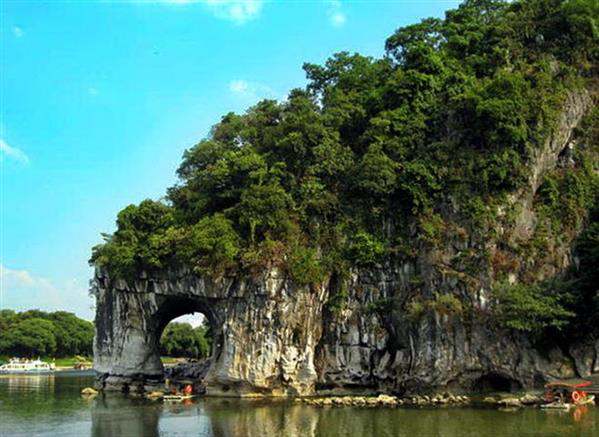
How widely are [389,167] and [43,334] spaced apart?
178 ft

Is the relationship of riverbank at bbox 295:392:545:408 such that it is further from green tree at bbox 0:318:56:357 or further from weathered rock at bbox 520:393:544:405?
green tree at bbox 0:318:56:357

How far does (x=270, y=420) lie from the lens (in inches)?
1025

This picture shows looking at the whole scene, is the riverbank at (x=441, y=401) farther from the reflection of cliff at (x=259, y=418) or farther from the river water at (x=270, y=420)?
the reflection of cliff at (x=259, y=418)

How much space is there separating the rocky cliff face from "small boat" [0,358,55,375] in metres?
34.8

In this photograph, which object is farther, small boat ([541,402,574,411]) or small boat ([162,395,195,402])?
small boat ([162,395,195,402])

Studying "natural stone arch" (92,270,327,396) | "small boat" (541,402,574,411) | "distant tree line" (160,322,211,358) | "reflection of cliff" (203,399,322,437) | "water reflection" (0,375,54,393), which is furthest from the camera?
"distant tree line" (160,322,211,358)

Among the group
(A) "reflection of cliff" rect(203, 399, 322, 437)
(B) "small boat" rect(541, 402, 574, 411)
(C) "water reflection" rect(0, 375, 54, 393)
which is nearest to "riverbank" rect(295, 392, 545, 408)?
(B) "small boat" rect(541, 402, 574, 411)

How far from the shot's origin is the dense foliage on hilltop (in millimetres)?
35781

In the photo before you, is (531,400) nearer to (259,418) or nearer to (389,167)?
(259,418)

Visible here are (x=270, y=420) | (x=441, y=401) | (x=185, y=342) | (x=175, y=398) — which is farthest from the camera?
(x=185, y=342)

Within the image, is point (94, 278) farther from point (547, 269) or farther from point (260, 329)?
point (547, 269)

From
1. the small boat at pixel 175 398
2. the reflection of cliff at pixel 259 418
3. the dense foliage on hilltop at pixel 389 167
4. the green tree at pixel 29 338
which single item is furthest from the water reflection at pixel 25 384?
the reflection of cliff at pixel 259 418

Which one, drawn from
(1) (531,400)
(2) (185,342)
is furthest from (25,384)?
(1) (531,400)

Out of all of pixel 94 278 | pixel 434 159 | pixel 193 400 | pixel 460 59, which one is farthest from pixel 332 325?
pixel 460 59
